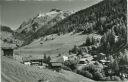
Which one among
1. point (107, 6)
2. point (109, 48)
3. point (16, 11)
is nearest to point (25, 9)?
point (16, 11)

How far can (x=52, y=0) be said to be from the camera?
1368 cm

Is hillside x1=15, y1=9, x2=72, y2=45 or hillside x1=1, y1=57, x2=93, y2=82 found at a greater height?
hillside x1=15, y1=9, x2=72, y2=45

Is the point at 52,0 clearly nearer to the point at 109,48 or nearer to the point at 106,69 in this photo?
the point at 106,69

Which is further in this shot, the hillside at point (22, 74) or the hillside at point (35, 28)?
the hillside at point (35, 28)

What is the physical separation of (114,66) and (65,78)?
11320mm

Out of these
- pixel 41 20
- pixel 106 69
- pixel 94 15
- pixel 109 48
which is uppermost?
pixel 41 20

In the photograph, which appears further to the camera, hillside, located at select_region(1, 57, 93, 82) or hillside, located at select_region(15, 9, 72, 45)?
hillside, located at select_region(15, 9, 72, 45)

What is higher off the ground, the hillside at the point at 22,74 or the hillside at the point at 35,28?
the hillside at the point at 35,28

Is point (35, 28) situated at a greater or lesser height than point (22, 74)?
greater

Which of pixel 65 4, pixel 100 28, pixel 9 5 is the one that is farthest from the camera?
pixel 100 28

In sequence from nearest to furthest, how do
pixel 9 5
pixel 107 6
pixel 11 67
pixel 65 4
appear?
pixel 11 67 < pixel 9 5 < pixel 65 4 < pixel 107 6

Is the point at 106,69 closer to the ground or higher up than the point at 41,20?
closer to the ground

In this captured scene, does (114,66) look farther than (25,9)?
Yes

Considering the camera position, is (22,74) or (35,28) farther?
(35,28)
